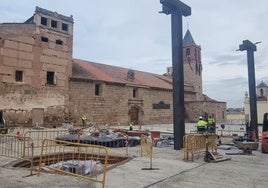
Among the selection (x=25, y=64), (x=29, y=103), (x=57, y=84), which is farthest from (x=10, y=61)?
(x=57, y=84)

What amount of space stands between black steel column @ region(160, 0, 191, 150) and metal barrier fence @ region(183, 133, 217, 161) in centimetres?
139

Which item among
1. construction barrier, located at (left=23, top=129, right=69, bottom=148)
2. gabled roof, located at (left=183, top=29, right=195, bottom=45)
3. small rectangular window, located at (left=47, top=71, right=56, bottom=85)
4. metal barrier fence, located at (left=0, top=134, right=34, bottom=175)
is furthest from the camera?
gabled roof, located at (left=183, top=29, right=195, bottom=45)

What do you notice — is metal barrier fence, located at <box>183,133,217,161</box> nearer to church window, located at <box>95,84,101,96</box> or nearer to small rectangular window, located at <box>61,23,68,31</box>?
church window, located at <box>95,84,101,96</box>

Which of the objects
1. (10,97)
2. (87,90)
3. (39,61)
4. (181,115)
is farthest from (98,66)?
(181,115)

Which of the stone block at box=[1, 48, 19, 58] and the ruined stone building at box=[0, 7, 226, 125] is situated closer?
the stone block at box=[1, 48, 19, 58]

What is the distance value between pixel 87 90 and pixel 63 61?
13.3 feet

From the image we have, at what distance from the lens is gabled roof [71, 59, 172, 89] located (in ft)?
104

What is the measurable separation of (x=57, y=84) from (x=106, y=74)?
815 centimetres

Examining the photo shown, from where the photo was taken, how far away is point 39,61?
27.3 meters

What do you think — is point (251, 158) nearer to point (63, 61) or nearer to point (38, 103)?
point (38, 103)

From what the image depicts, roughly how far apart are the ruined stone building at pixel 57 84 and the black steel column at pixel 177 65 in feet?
57.1

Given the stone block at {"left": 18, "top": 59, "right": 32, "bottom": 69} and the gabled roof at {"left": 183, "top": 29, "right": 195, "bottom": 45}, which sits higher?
the gabled roof at {"left": 183, "top": 29, "right": 195, "bottom": 45}

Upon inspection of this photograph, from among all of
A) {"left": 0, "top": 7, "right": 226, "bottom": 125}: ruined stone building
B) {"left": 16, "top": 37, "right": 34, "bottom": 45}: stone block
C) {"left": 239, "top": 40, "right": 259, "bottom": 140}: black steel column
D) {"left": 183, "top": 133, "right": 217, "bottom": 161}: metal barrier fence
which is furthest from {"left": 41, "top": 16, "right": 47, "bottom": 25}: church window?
{"left": 183, "top": 133, "right": 217, "bottom": 161}: metal barrier fence

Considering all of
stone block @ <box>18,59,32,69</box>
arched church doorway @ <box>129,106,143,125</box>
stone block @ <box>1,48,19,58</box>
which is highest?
stone block @ <box>1,48,19,58</box>
